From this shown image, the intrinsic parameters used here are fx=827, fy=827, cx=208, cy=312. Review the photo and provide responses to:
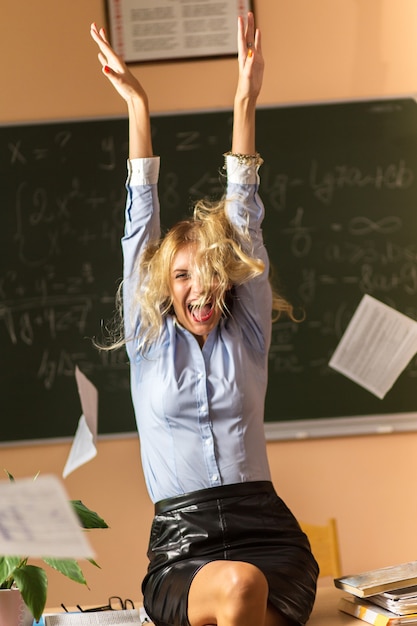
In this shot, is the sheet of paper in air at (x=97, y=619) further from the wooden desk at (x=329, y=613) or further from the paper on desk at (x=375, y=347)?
the paper on desk at (x=375, y=347)

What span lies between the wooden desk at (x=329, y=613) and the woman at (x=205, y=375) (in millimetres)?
→ 75

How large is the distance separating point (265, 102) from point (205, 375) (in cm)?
154

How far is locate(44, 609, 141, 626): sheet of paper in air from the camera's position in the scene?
1.74 metres

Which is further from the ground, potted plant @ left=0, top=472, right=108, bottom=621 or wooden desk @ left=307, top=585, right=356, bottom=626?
potted plant @ left=0, top=472, right=108, bottom=621

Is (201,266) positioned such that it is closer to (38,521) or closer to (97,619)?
(97,619)

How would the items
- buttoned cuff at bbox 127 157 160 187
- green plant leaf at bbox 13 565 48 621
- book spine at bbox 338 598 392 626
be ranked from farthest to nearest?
buttoned cuff at bbox 127 157 160 187 → book spine at bbox 338 598 392 626 → green plant leaf at bbox 13 565 48 621

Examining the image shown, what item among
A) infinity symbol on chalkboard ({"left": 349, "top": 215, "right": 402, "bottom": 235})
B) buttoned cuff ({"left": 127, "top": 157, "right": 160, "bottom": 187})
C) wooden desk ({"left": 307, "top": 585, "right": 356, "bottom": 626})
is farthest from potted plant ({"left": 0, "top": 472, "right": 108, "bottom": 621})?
infinity symbol on chalkboard ({"left": 349, "top": 215, "right": 402, "bottom": 235})

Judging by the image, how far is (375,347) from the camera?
10.7 feet

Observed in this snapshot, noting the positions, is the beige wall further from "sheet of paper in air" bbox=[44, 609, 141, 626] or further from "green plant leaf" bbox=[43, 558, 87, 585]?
"green plant leaf" bbox=[43, 558, 87, 585]

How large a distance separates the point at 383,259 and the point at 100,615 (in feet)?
6.47

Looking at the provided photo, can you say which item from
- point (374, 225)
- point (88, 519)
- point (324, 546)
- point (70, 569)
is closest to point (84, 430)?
point (88, 519)

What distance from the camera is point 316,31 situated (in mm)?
3281

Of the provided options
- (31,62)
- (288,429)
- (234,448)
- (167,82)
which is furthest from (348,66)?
(234,448)

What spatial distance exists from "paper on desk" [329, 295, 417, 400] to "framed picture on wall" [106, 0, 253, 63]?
3.84ft
